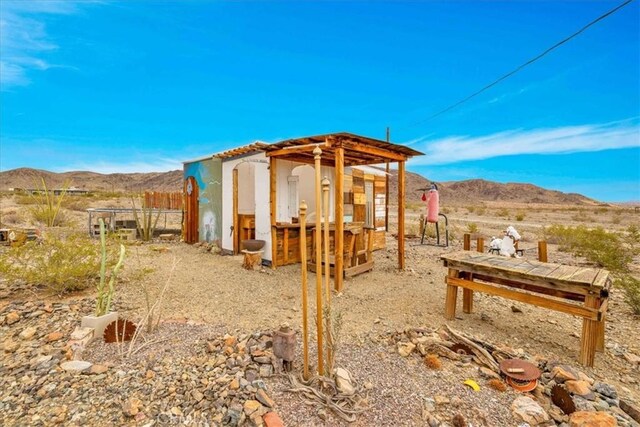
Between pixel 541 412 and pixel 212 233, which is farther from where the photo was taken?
pixel 212 233

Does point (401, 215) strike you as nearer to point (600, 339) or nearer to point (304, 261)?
point (600, 339)

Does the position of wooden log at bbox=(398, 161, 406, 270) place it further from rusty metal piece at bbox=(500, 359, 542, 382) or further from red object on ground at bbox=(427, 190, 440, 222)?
rusty metal piece at bbox=(500, 359, 542, 382)

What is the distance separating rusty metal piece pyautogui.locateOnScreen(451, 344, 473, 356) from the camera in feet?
10.5

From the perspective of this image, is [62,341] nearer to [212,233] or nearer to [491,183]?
[212,233]

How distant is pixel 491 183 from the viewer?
264ft

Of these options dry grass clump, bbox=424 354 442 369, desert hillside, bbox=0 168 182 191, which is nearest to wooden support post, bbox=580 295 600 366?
dry grass clump, bbox=424 354 442 369

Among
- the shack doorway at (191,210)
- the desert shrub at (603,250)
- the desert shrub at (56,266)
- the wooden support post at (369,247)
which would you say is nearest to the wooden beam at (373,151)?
the wooden support post at (369,247)

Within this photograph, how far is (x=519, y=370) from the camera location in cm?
272

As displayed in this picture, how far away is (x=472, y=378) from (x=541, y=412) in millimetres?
571

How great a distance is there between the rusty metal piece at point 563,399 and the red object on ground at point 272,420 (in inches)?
85.8

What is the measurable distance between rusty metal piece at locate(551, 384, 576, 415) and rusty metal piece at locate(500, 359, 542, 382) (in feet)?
0.49

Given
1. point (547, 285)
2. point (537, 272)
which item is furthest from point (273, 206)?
point (547, 285)

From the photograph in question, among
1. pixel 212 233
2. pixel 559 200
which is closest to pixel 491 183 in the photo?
pixel 559 200

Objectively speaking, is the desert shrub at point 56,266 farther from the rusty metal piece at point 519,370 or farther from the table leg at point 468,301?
the table leg at point 468,301
